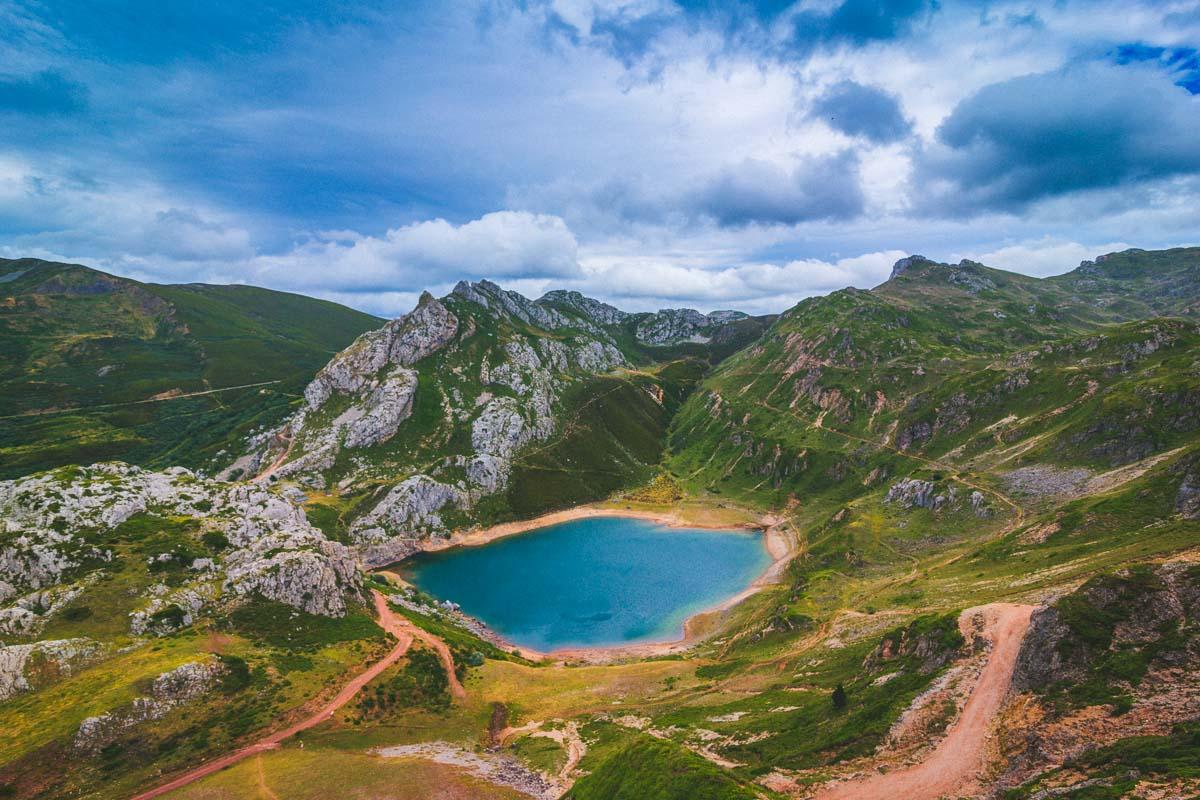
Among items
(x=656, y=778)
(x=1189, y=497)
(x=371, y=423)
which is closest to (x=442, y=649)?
(x=656, y=778)

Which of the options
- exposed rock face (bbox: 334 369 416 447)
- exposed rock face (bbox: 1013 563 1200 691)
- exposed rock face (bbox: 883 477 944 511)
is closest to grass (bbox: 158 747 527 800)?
exposed rock face (bbox: 1013 563 1200 691)

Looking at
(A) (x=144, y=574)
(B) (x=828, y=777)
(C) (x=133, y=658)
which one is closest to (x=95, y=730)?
(C) (x=133, y=658)

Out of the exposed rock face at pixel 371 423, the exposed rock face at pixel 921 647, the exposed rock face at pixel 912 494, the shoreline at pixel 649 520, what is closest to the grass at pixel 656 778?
the exposed rock face at pixel 921 647

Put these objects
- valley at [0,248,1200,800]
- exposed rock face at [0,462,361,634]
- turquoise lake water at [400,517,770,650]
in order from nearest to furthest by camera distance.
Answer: valley at [0,248,1200,800] < exposed rock face at [0,462,361,634] < turquoise lake water at [400,517,770,650]

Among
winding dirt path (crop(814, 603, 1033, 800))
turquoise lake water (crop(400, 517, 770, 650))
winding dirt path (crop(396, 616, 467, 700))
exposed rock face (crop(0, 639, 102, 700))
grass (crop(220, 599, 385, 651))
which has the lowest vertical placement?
turquoise lake water (crop(400, 517, 770, 650))

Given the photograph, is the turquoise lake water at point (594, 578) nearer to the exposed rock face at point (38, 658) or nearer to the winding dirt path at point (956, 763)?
the exposed rock face at point (38, 658)

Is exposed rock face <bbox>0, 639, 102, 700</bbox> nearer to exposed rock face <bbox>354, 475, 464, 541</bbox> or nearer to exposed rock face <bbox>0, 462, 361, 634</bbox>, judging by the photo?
exposed rock face <bbox>0, 462, 361, 634</bbox>

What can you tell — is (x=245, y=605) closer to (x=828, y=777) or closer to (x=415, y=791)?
(x=415, y=791)
